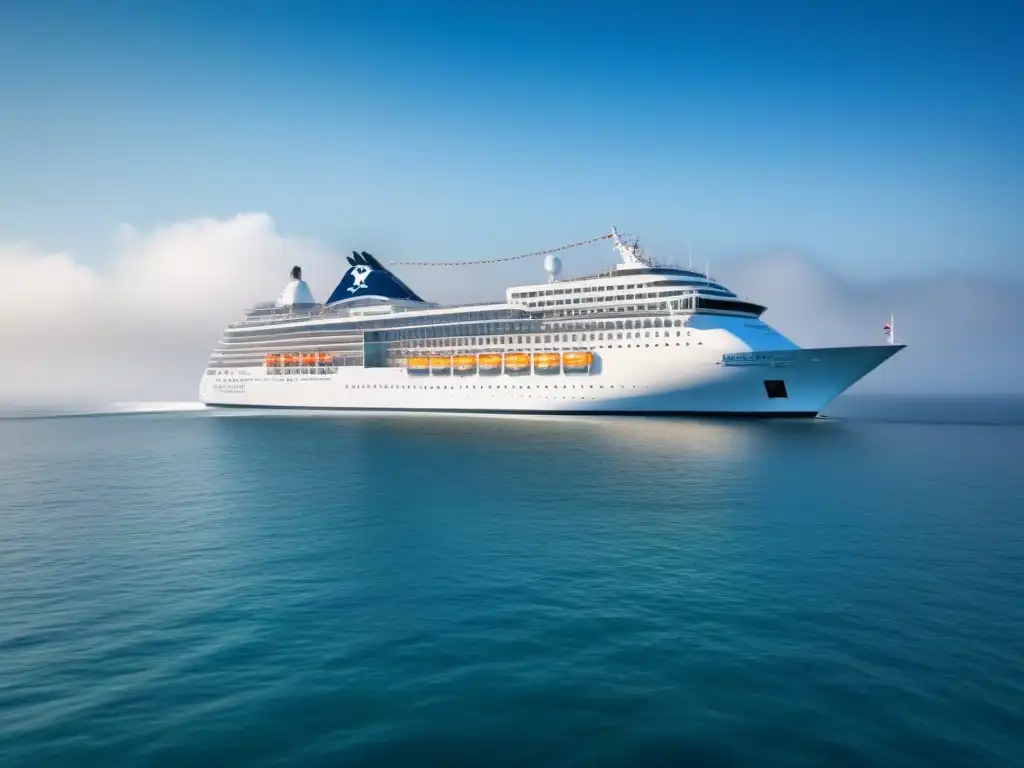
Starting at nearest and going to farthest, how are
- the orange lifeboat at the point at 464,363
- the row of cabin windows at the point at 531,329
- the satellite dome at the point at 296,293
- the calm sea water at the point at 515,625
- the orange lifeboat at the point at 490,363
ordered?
the calm sea water at the point at 515,625 → the row of cabin windows at the point at 531,329 → the orange lifeboat at the point at 490,363 → the orange lifeboat at the point at 464,363 → the satellite dome at the point at 296,293

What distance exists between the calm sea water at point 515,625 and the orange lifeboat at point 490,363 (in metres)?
50.8

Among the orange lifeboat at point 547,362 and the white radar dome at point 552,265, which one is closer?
the orange lifeboat at point 547,362

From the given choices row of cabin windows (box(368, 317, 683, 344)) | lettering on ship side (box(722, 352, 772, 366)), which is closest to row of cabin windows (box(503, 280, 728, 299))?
row of cabin windows (box(368, 317, 683, 344))

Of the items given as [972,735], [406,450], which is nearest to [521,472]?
[406,450]

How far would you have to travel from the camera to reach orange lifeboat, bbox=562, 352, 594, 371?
239 ft

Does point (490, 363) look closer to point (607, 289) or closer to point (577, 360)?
point (577, 360)

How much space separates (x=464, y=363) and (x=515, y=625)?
234 feet

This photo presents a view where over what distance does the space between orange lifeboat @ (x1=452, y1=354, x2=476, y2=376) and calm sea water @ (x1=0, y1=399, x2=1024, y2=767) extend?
52.5 meters

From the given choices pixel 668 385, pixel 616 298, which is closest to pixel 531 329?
pixel 616 298

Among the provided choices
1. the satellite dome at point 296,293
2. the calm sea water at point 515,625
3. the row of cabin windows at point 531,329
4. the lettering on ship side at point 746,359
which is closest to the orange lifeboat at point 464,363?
the row of cabin windows at point 531,329

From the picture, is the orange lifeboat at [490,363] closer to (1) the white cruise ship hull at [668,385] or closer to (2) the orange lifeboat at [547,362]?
(1) the white cruise ship hull at [668,385]

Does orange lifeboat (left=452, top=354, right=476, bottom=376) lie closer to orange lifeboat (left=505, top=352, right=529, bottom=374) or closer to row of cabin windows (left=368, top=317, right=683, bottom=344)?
row of cabin windows (left=368, top=317, right=683, bottom=344)

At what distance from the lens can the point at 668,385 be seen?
222 feet

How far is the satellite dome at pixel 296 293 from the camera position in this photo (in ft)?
371
